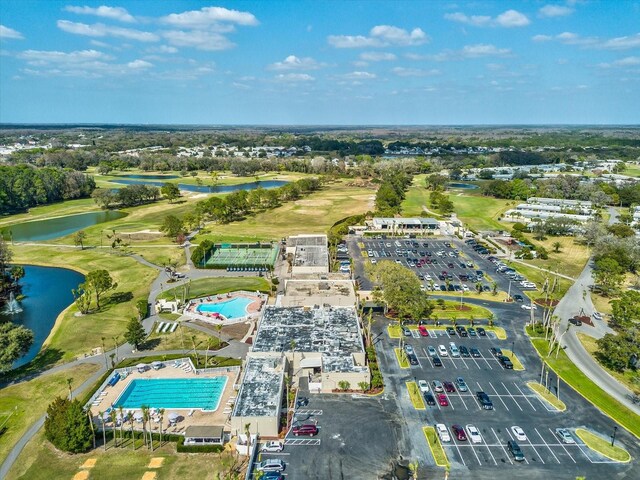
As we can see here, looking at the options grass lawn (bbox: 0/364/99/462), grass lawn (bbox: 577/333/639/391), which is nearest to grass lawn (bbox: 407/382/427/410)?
grass lawn (bbox: 577/333/639/391)

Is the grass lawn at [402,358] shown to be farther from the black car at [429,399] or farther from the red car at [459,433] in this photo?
the red car at [459,433]

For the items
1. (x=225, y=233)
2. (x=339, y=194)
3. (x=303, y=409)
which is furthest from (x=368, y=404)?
(x=339, y=194)

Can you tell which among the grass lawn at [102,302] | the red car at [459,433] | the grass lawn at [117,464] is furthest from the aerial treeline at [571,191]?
the grass lawn at [117,464]

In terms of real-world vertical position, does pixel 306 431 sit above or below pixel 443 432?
above

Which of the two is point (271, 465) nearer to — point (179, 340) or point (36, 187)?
point (179, 340)

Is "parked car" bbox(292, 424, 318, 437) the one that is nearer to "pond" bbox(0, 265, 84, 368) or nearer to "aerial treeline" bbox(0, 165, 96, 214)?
"pond" bbox(0, 265, 84, 368)

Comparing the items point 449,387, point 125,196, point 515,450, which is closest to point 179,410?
point 449,387
